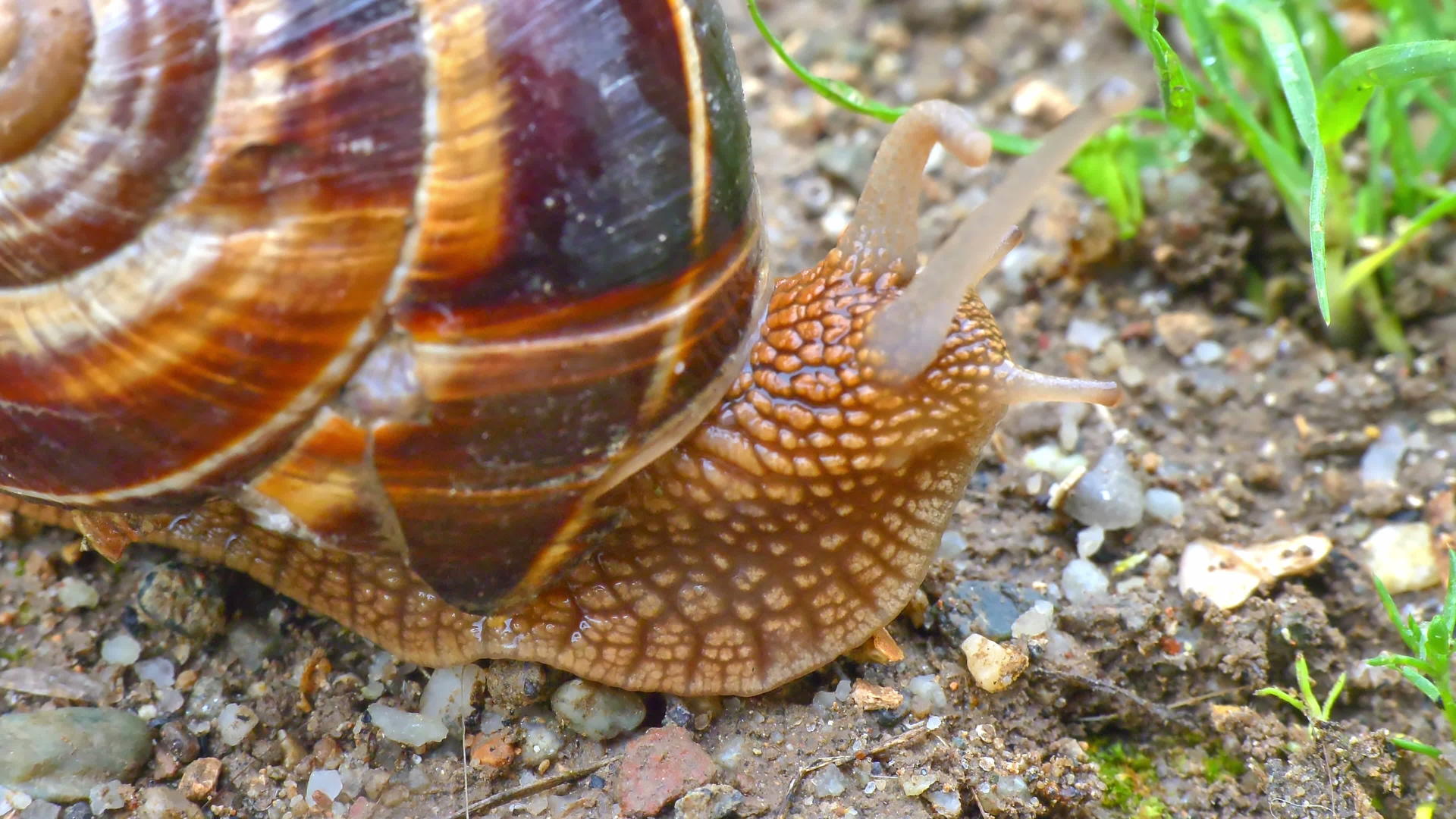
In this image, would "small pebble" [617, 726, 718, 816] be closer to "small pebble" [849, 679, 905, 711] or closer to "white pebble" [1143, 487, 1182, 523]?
"small pebble" [849, 679, 905, 711]

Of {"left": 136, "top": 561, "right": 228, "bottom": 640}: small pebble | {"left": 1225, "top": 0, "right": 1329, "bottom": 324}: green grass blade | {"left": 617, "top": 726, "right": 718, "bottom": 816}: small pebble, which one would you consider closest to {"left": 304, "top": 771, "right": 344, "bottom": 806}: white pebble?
{"left": 136, "top": 561, "right": 228, "bottom": 640}: small pebble

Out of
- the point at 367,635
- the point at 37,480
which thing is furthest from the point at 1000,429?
the point at 37,480

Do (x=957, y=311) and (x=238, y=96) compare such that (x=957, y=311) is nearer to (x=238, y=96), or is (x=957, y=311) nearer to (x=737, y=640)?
(x=737, y=640)

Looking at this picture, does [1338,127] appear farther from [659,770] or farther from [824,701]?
[659,770]

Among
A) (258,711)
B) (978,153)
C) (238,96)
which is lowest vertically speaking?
(258,711)

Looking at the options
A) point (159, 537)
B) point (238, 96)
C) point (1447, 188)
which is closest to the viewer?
→ point (238, 96)

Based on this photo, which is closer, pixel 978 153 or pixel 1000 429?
pixel 978 153

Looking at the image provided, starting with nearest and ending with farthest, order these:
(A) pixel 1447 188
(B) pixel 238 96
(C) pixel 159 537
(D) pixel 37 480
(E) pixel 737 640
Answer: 1. (B) pixel 238 96
2. (D) pixel 37 480
3. (E) pixel 737 640
4. (C) pixel 159 537
5. (A) pixel 1447 188

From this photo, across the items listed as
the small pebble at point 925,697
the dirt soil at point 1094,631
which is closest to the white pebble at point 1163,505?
the dirt soil at point 1094,631
